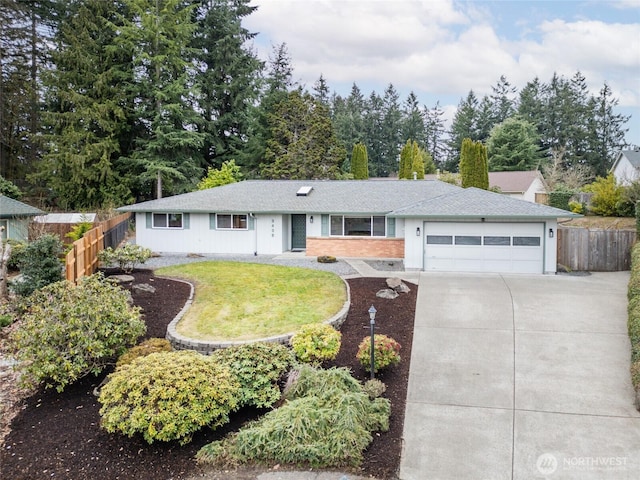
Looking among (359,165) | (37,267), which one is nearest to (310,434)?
(37,267)

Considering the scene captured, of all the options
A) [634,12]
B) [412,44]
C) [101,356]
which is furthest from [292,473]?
[412,44]

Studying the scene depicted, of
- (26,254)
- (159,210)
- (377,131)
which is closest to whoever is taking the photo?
(26,254)

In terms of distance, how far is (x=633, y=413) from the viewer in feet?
22.1

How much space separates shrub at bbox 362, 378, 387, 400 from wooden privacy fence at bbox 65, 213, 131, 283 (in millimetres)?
7711

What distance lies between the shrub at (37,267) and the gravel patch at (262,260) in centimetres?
482

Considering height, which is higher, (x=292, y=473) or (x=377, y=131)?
(x=377, y=131)

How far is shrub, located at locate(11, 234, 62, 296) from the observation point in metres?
10.6

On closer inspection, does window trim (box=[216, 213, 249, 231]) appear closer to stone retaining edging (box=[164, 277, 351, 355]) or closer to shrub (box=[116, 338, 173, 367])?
stone retaining edging (box=[164, 277, 351, 355])

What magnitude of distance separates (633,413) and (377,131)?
55.8m

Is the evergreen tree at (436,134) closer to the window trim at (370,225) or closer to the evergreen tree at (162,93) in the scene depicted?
the evergreen tree at (162,93)

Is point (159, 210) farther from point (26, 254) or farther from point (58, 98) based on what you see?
point (58, 98)

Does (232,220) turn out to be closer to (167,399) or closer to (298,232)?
(298,232)

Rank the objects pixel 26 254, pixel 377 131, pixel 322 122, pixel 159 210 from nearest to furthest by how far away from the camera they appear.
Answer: pixel 26 254 < pixel 159 210 < pixel 322 122 < pixel 377 131

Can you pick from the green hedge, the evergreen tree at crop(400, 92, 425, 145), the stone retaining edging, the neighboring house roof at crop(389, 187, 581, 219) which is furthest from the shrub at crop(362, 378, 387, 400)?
the evergreen tree at crop(400, 92, 425, 145)
